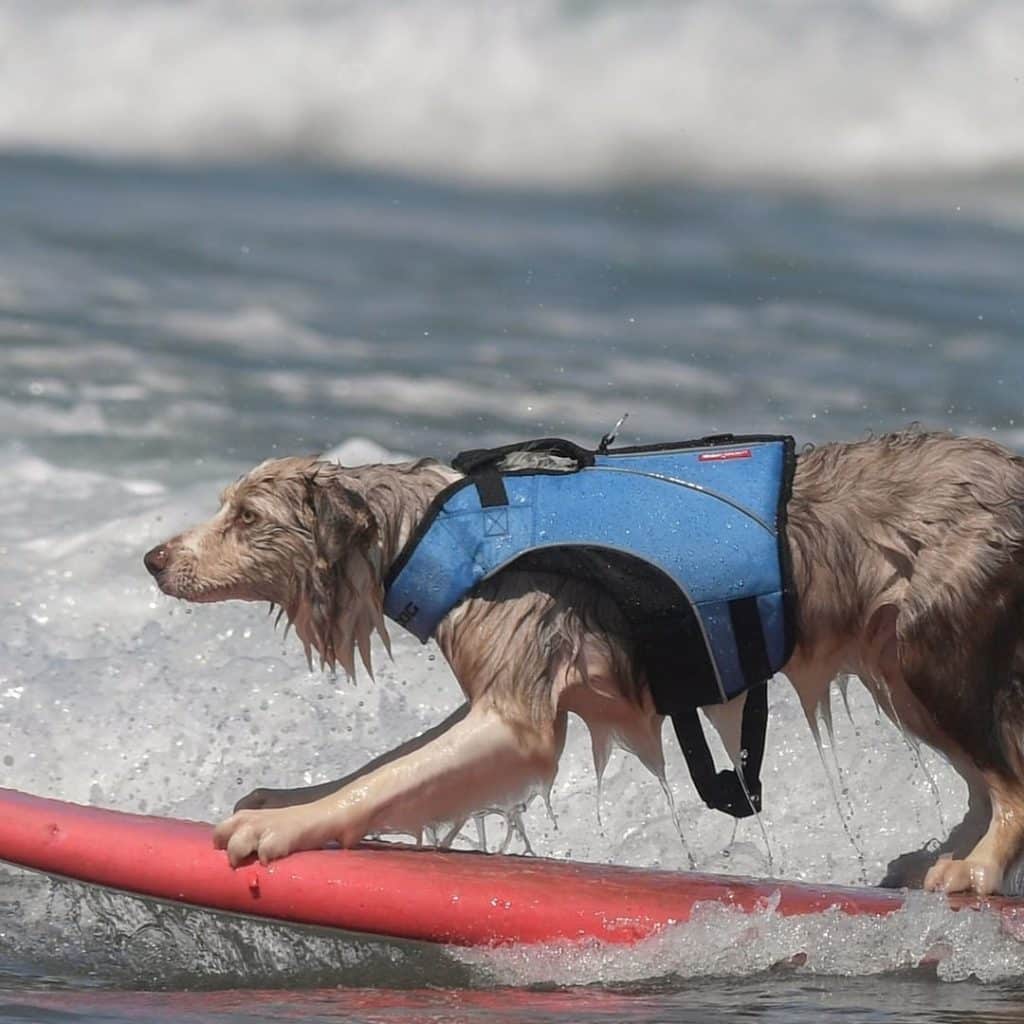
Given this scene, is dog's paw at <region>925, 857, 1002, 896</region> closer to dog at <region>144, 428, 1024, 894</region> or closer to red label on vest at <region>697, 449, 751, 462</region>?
dog at <region>144, 428, 1024, 894</region>

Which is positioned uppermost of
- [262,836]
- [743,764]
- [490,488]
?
[490,488]

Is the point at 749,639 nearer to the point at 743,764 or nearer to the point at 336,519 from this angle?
the point at 743,764

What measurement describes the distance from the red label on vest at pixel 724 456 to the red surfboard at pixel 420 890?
1018 mm

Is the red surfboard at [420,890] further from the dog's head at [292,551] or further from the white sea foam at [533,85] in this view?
the white sea foam at [533,85]

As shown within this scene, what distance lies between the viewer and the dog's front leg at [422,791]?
4.90 m

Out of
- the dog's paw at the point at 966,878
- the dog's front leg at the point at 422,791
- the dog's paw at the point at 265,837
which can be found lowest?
the dog's paw at the point at 966,878

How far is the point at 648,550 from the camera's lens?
4.91 metres

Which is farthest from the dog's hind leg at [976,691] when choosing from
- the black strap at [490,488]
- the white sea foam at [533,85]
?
the white sea foam at [533,85]

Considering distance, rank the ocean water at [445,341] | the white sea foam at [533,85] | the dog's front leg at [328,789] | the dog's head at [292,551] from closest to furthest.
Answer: the ocean water at [445,341] < the dog's head at [292,551] < the dog's front leg at [328,789] < the white sea foam at [533,85]


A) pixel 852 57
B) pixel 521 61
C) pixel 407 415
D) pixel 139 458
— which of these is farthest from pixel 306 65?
pixel 139 458

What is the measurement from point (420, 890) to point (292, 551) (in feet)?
2.81

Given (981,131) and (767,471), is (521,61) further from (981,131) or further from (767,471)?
(767,471)

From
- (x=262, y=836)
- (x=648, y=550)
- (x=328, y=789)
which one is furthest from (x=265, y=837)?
(x=648, y=550)

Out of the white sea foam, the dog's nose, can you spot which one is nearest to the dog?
the dog's nose
